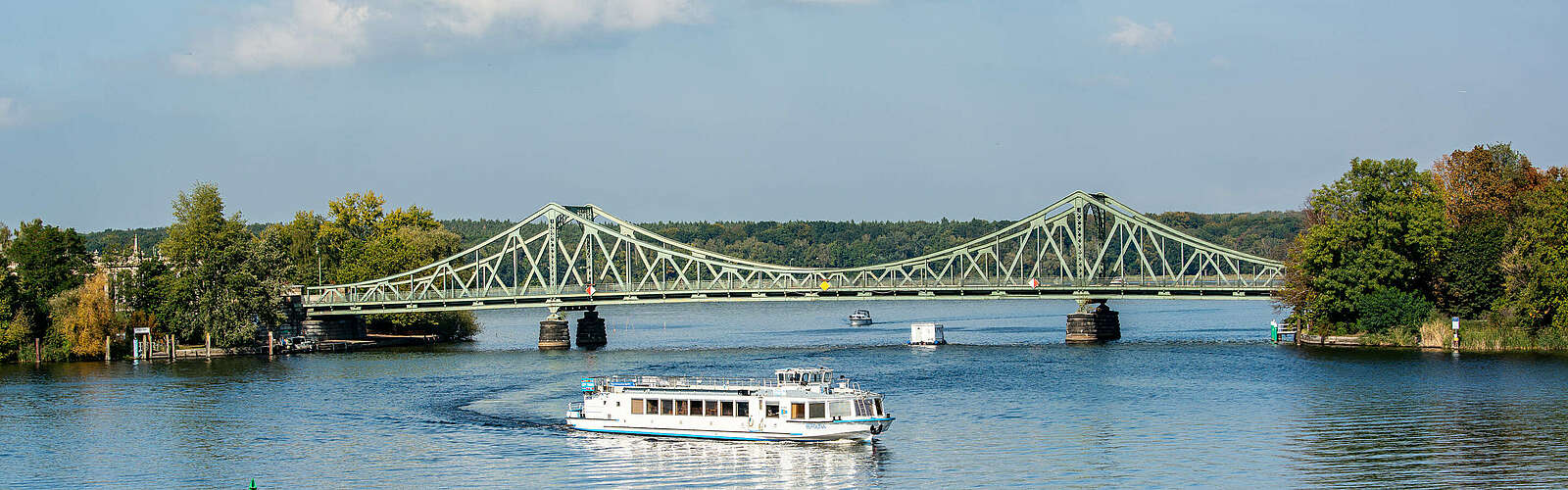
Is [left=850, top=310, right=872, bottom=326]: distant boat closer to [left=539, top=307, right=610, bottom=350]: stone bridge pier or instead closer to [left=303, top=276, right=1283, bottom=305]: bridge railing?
[left=303, top=276, right=1283, bottom=305]: bridge railing

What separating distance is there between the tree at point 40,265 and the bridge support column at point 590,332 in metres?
36.8

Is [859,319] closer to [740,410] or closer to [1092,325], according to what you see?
[1092,325]

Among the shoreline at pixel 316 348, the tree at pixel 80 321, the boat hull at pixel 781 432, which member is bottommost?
the boat hull at pixel 781 432

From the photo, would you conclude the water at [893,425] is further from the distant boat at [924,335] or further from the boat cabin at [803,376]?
the distant boat at [924,335]

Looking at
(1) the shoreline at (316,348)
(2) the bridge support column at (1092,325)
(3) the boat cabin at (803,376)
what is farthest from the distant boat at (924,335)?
(3) the boat cabin at (803,376)

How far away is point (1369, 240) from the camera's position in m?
95.5

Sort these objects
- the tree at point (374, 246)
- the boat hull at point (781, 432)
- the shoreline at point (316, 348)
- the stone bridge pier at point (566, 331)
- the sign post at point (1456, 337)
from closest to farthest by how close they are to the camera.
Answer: the boat hull at point (781, 432) < the sign post at point (1456, 337) < the shoreline at point (316, 348) < the stone bridge pier at point (566, 331) < the tree at point (374, 246)

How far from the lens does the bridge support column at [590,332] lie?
119 m

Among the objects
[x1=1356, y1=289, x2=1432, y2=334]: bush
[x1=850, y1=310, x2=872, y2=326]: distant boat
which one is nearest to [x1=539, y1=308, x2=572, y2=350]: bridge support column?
[x1=850, y1=310, x2=872, y2=326]: distant boat

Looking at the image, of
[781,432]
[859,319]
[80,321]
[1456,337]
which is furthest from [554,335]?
A: [1456,337]

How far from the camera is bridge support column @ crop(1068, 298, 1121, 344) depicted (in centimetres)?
11394

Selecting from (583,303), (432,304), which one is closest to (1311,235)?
(583,303)

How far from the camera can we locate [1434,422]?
58062 millimetres

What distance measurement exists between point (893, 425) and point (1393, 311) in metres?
47.4
